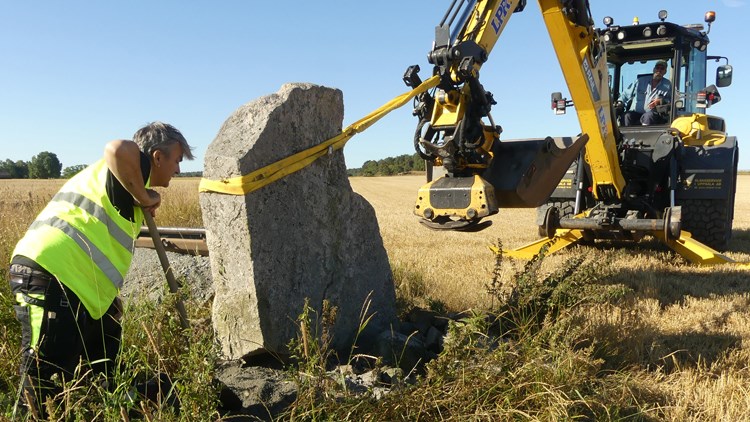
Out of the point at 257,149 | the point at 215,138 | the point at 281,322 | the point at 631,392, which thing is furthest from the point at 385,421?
the point at 215,138

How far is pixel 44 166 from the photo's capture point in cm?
6731

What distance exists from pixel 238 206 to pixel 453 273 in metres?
3.61

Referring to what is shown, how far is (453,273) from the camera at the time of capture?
6328 millimetres

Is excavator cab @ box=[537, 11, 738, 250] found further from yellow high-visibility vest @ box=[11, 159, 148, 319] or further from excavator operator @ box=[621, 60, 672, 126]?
yellow high-visibility vest @ box=[11, 159, 148, 319]

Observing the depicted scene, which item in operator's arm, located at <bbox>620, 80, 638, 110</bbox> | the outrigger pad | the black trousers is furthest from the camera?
operator's arm, located at <bbox>620, 80, 638, 110</bbox>

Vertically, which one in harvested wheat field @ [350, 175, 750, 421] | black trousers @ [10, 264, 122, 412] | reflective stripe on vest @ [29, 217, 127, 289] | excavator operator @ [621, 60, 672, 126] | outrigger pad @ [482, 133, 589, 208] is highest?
excavator operator @ [621, 60, 672, 126]

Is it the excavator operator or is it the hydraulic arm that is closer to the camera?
the hydraulic arm

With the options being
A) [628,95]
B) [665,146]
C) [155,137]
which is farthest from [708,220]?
[155,137]

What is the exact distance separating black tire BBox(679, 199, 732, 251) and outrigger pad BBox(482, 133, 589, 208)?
4078 mm

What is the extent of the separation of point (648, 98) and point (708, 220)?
1.83 meters

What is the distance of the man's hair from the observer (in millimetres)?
2830

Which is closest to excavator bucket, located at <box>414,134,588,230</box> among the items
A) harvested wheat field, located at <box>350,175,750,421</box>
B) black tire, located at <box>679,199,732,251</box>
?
harvested wheat field, located at <box>350,175,750,421</box>

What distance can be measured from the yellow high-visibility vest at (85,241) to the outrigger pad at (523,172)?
8.94 feet

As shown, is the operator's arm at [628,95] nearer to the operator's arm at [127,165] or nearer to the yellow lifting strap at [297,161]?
the yellow lifting strap at [297,161]
